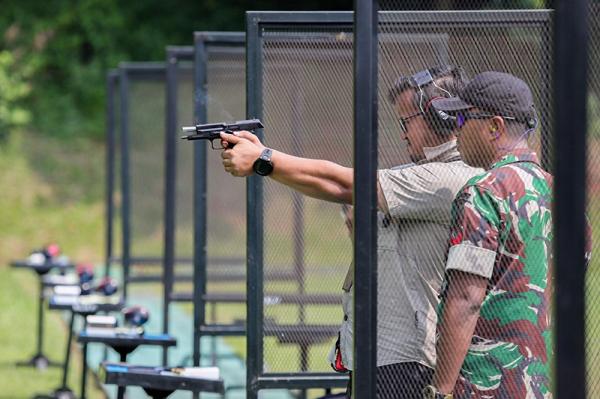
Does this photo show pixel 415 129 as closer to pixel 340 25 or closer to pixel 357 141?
pixel 357 141

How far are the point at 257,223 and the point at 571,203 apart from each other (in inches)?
122

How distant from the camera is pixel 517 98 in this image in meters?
3.41


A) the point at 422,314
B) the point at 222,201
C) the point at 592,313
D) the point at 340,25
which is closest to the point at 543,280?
the point at 592,313

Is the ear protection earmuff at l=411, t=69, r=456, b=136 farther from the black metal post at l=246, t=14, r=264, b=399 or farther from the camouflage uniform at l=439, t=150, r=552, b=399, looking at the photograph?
the black metal post at l=246, t=14, r=264, b=399

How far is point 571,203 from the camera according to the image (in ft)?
7.38

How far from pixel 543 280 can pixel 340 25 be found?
225 centimetres

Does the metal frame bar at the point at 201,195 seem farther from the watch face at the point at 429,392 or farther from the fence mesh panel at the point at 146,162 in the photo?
the fence mesh panel at the point at 146,162

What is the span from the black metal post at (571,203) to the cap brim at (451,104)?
1.17 metres

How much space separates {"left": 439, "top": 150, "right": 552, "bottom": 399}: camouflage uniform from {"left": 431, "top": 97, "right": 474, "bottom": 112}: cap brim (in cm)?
20

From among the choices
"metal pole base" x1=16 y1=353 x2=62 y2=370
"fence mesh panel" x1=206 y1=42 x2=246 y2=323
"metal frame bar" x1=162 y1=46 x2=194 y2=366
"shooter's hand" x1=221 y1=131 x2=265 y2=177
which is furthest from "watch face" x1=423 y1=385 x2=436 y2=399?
"metal pole base" x1=16 y1=353 x2=62 y2=370

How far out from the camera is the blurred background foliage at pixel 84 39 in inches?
862

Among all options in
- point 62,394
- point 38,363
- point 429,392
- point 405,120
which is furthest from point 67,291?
point 429,392

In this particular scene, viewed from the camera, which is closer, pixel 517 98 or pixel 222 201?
pixel 517 98

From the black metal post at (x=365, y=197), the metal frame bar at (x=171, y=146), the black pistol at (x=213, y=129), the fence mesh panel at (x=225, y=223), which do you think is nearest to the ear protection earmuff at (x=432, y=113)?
the black metal post at (x=365, y=197)
